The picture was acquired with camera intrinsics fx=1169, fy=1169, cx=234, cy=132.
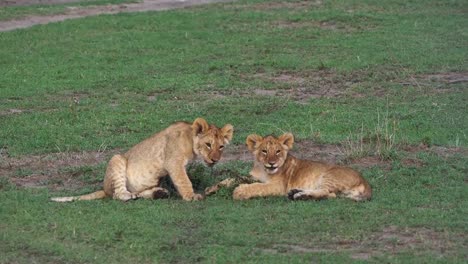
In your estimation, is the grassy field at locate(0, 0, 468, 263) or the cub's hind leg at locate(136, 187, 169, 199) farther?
the cub's hind leg at locate(136, 187, 169, 199)

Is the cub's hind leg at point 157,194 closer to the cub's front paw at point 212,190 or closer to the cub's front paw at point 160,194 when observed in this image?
the cub's front paw at point 160,194

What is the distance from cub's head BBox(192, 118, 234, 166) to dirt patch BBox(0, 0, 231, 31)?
10.5m

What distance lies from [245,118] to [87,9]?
957 centimetres

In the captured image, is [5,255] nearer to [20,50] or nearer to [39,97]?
[39,97]

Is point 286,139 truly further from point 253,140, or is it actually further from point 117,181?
point 117,181

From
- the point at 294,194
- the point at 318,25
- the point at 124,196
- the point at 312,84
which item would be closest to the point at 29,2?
the point at 318,25

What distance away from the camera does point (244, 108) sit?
1264 centimetres

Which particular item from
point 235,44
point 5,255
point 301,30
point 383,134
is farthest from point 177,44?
point 5,255

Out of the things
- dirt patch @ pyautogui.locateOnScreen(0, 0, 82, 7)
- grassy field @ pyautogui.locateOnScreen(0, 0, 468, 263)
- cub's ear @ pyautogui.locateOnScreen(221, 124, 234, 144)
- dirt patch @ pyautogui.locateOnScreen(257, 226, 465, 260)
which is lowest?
dirt patch @ pyautogui.locateOnScreen(0, 0, 82, 7)

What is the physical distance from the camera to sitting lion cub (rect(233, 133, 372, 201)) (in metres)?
8.59

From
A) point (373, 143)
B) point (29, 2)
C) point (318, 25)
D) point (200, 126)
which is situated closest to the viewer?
point (200, 126)

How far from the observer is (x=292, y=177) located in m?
8.81

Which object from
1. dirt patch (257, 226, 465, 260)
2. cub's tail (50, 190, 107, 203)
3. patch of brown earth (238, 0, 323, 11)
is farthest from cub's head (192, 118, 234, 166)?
patch of brown earth (238, 0, 323, 11)

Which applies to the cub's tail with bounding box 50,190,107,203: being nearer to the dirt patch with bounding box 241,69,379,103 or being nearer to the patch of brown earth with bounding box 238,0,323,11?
the dirt patch with bounding box 241,69,379,103
